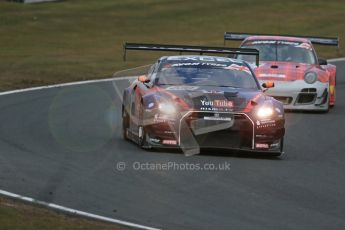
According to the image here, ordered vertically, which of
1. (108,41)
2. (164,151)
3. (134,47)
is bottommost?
(108,41)

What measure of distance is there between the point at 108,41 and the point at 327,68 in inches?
617

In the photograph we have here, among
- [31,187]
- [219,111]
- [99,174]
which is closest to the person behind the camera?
[31,187]

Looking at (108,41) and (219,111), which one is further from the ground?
(219,111)

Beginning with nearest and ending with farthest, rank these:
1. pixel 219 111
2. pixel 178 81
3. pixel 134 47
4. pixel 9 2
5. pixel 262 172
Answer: pixel 262 172 → pixel 219 111 → pixel 178 81 → pixel 134 47 → pixel 9 2

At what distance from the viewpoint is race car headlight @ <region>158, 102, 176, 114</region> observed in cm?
1153

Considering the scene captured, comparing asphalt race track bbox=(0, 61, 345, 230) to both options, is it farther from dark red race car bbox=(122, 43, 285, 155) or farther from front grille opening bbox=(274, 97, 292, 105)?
front grille opening bbox=(274, 97, 292, 105)

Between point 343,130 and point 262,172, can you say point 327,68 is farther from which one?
point 262,172

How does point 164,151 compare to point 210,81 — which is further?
point 210,81

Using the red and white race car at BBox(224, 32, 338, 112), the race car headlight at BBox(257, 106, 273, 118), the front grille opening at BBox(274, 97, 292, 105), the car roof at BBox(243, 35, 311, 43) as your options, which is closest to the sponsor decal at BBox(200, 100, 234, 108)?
the race car headlight at BBox(257, 106, 273, 118)

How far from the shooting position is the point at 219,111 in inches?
452

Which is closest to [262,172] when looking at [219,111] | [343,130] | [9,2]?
[219,111]

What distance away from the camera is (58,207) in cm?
816

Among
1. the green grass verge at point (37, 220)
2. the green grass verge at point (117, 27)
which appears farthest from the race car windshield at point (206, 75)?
the green grass verge at point (117, 27)

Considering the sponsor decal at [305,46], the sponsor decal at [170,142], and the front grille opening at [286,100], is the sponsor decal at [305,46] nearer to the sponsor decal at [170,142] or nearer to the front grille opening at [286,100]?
the front grille opening at [286,100]
